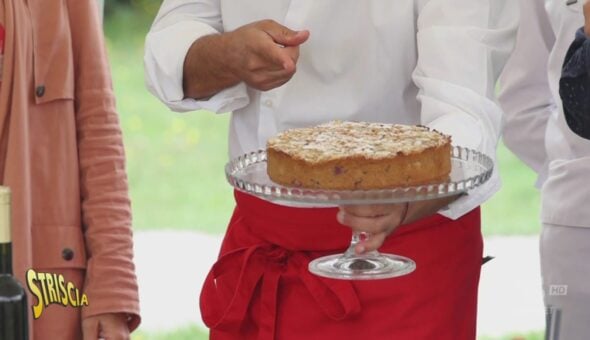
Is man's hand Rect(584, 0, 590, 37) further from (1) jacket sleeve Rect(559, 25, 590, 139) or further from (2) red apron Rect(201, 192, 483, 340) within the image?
(2) red apron Rect(201, 192, 483, 340)

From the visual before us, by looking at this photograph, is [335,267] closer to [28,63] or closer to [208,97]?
[208,97]

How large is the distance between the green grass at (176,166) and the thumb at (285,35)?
431 centimetres

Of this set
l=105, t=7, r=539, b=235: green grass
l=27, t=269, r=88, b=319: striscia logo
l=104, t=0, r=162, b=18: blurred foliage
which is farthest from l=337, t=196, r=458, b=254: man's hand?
l=104, t=0, r=162, b=18: blurred foliage

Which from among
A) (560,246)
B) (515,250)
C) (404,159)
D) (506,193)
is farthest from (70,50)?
(506,193)

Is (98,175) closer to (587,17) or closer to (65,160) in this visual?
(65,160)

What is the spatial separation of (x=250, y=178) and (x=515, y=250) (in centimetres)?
433

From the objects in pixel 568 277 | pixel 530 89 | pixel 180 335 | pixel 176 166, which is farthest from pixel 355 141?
pixel 176 166

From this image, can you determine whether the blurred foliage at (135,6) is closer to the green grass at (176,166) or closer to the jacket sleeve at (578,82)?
the green grass at (176,166)

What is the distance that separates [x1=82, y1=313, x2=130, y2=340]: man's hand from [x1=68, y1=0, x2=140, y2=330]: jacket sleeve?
2cm

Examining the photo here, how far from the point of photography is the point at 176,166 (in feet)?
25.6

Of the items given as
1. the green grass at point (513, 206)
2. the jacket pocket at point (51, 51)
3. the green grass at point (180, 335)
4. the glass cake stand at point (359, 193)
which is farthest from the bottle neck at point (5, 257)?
the green grass at point (513, 206)

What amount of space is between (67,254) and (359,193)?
718 mm

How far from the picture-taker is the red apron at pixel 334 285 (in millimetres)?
2250

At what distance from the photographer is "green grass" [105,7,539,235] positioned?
6.77 m
